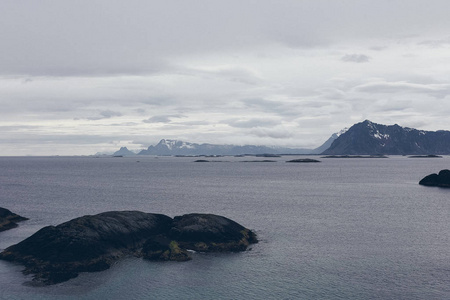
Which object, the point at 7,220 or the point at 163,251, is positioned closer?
the point at 163,251

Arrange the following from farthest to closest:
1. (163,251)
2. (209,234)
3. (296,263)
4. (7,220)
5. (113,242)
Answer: (7,220)
(209,234)
(113,242)
(163,251)
(296,263)

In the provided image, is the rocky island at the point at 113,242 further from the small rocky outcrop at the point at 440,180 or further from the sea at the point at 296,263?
the small rocky outcrop at the point at 440,180

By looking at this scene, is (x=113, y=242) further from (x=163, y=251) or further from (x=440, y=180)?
(x=440, y=180)

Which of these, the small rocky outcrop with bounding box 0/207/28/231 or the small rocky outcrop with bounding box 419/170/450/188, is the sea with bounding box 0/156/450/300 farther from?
the small rocky outcrop with bounding box 419/170/450/188

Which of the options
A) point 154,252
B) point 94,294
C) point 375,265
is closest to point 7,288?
point 94,294

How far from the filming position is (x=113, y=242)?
4603 cm

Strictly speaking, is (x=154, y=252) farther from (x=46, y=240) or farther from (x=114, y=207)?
(x=114, y=207)

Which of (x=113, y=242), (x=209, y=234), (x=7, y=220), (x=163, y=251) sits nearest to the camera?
(x=163, y=251)

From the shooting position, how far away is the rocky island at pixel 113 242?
1606 inches

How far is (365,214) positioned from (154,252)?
144ft

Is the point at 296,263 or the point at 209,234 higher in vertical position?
the point at 209,234

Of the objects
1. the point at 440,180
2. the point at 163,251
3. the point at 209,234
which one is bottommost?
the point at 163,251

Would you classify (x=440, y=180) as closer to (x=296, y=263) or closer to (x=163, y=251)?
(x=296, y=263)

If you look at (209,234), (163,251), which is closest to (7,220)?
(163,251)
